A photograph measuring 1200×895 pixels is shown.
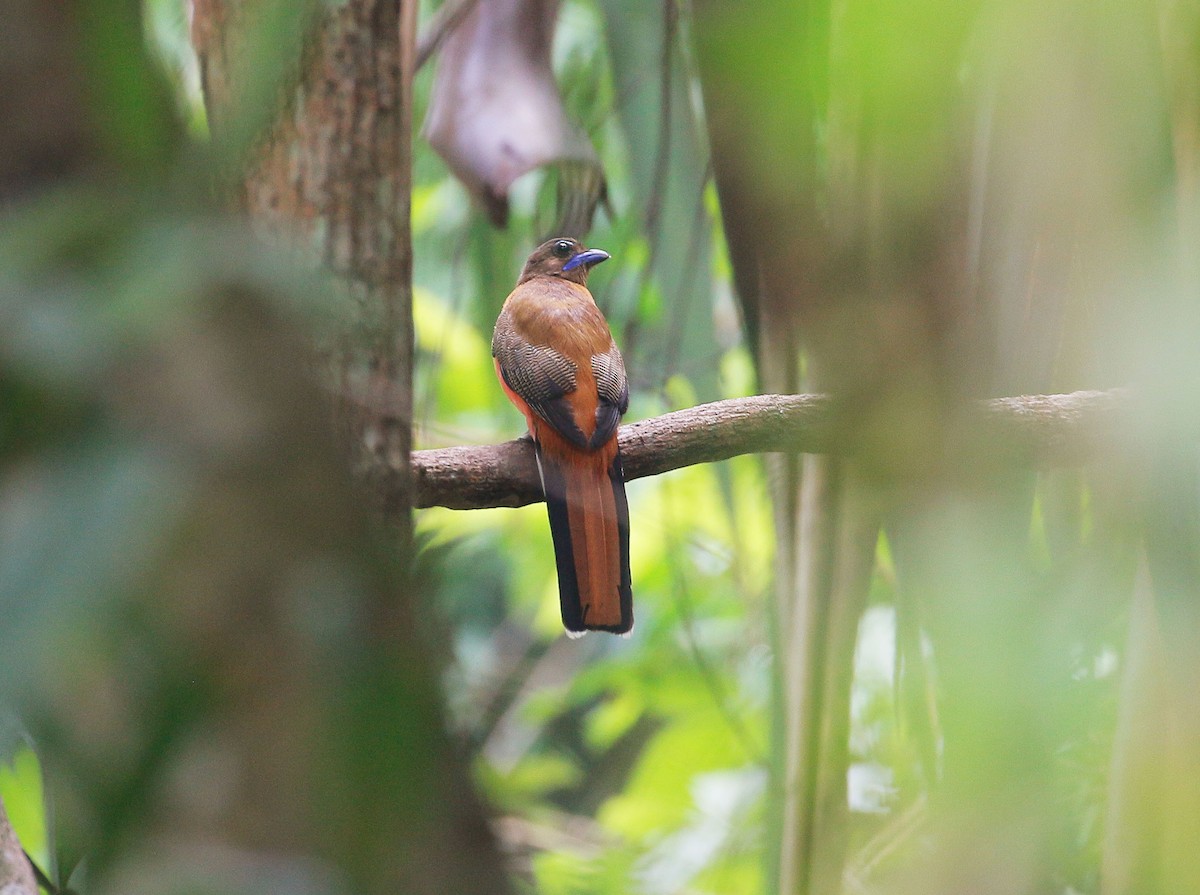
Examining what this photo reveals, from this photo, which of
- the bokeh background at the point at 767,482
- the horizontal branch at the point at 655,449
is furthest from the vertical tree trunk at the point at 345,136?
the bokeh background at the point at 767,482

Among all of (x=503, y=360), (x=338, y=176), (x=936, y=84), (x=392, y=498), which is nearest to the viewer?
(x=936, y=84)

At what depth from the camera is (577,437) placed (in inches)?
88.3

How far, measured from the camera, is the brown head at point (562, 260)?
312 centimetres

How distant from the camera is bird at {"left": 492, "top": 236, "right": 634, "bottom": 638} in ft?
7.14

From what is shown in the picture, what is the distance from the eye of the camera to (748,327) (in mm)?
891

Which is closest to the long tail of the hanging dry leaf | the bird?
the bird

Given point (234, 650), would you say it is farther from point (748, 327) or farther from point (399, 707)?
point (748, 327)

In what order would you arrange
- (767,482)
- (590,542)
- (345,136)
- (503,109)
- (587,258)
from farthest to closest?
(587,258) < (590,542) < (503,109) < (345,136) < (767,482)

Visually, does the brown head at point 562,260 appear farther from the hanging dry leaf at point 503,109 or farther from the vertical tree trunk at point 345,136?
the vertical tree trunk at point 345,136

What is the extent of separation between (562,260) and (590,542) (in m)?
1.16

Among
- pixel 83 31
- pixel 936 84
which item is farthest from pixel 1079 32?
pixel 83 31

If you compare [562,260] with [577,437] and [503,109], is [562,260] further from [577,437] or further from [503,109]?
[503,109]

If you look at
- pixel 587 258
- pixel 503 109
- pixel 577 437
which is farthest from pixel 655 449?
pixel 587 258

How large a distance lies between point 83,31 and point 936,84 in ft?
1.23
